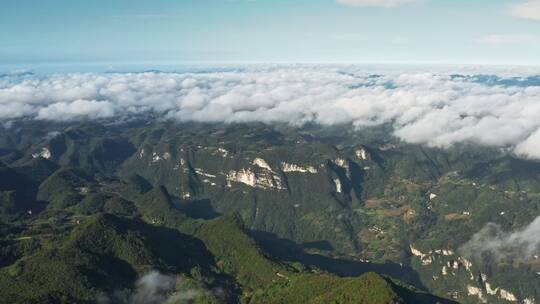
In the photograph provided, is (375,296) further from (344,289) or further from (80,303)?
(80,303)

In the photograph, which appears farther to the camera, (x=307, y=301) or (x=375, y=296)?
(x=307, y=301)

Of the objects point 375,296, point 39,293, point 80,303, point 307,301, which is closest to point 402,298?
point 375,296

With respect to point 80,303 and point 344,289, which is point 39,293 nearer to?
point 80,303

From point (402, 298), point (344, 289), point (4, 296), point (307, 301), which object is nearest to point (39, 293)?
point (4, 296)

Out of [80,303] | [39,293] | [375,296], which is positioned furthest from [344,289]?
[39,293]

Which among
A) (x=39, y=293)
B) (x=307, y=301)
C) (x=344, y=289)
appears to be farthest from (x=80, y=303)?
(x=344, y=289)

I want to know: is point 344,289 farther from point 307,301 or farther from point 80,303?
point 80,303
